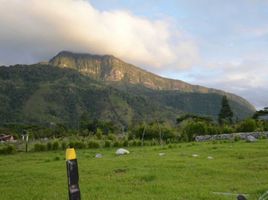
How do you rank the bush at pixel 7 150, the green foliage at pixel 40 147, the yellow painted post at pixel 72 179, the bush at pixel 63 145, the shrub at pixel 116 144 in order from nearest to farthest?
Answer: the yellow painted post at pixel 72 179, the bush at pixel 7 150, the green foliage at pixel 40 147, the bush at pixel 63 145, the shrub at pixel 116 144

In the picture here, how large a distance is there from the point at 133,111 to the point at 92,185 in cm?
A: 15845

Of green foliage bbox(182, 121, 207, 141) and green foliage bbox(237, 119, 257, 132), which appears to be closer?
green foliage bbox(237, 119, 257, 132)

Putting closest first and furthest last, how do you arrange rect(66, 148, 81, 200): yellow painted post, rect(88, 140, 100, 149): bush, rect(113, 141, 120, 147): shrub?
rect(66, 148, 81, 200): yellow painted post < rect(88, 140, 100, 149): bush < rect(113, 141, 120, 147): shrub

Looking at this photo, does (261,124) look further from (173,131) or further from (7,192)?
(7,192)

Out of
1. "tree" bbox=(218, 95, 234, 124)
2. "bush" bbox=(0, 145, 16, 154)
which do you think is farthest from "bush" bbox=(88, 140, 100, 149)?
"tree" bbox=(218, 95, 234, 124)

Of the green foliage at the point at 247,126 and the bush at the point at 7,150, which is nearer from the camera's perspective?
the bush at the point at 7,150

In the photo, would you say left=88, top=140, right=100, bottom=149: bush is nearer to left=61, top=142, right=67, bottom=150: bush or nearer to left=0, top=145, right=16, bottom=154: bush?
left=61, top=142, right=67, bottom=150: bush

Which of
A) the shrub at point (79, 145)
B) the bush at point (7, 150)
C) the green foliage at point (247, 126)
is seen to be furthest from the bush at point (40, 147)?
the green foliage at point (247, 126)

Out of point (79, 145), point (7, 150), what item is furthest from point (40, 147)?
point (79, 145)

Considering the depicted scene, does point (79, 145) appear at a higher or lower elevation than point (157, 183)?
higher

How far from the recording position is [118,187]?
41.8ft

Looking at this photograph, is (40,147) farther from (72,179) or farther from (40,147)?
(72,179)

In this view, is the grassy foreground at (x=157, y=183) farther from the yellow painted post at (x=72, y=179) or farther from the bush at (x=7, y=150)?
the bush at (x=7, y=150)

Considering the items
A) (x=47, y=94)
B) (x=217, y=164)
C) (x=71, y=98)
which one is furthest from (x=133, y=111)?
(x=217, y=164)
